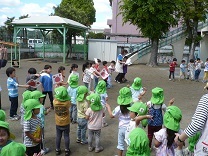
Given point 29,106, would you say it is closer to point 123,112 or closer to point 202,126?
point 123,112

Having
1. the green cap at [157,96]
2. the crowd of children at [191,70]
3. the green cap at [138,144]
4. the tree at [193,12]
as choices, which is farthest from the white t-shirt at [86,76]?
the tree at [193,12]

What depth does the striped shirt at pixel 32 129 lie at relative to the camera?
3.76 metres

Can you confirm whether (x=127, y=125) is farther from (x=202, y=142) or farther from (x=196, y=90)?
(x=196, y=90)

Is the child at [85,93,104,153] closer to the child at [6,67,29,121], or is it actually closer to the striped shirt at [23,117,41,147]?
the striped shirt at [23,117,41,147]

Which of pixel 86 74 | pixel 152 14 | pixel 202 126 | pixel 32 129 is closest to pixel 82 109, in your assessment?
pixel 32 129

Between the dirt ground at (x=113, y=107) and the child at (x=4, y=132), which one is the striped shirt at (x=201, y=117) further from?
the dirt ground at (x=113, y=107)

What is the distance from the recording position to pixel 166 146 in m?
3.20

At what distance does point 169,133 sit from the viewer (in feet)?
10.2

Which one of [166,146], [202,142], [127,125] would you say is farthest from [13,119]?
[202,142]

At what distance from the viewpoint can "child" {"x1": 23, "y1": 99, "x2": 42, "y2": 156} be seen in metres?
3.72

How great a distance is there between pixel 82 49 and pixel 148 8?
1041cm

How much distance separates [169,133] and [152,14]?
52.8ft

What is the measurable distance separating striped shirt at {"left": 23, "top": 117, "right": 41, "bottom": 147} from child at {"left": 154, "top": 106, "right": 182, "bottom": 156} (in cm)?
195

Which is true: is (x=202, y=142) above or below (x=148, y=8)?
below
